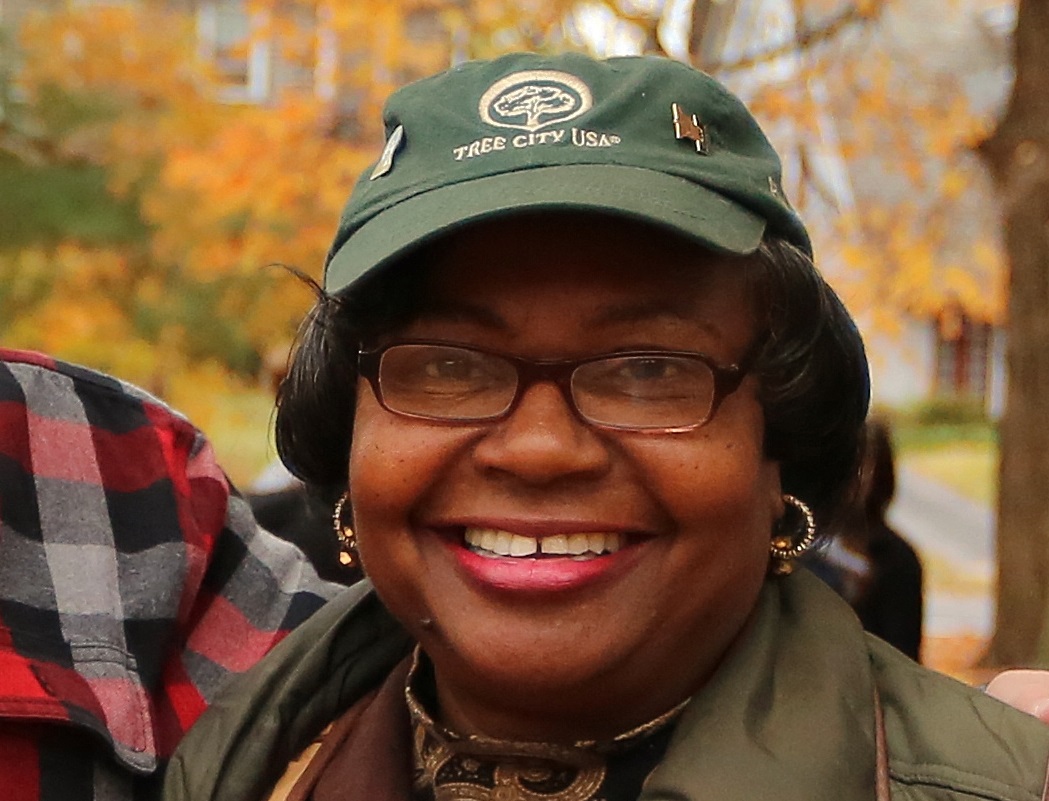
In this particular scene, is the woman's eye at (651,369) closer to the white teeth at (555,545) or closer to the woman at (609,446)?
the woman at (609,446)

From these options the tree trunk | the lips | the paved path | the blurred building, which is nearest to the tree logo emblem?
the lips

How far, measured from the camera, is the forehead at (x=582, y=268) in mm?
1360

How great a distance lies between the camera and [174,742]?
1.68m

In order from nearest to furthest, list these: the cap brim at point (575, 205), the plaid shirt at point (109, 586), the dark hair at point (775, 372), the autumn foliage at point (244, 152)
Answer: the cap brim at point (575, 205) < the dark hair at point (775, 372) < the plaid shirt at point (109, 586) < the autumn foliage at point (244, 152)

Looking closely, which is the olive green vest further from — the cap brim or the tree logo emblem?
the tree logo emblem

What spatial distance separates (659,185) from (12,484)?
90cm

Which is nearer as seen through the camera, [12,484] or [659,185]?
[659,185]

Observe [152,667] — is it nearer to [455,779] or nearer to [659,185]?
[455,779]

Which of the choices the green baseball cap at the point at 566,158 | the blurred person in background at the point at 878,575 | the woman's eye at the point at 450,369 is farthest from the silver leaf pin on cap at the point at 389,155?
the blurred person in background at the point at 878,575

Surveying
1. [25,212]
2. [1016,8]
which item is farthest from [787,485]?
[25,212]

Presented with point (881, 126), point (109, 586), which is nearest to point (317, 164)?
point (881, 126)

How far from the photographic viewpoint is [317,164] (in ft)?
22.7

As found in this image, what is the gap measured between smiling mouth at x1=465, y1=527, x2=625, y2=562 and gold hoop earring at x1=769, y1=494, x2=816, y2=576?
27 cm

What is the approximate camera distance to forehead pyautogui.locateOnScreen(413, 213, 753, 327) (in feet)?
4.46
